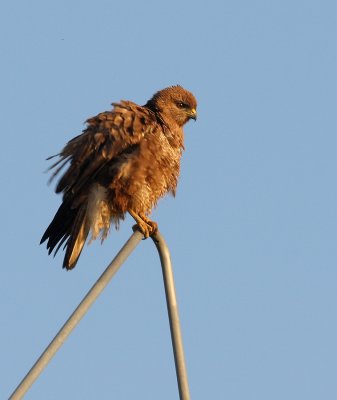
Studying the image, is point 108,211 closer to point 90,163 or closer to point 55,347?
point 90,163

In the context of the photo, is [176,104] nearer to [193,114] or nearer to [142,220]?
[193,114]

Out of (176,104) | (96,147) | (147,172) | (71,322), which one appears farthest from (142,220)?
(71,322)

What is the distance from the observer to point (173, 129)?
27.3 feet

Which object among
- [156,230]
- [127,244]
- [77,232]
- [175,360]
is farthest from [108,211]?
[175,360]

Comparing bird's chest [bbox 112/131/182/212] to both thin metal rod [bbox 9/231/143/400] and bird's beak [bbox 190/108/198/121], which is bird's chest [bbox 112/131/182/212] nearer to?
bird's beak [bbox 190/108/198/121]

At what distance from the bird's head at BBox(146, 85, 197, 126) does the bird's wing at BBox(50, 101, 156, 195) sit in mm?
738

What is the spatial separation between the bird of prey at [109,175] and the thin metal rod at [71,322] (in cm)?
252

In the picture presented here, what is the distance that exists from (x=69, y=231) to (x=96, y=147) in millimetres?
738

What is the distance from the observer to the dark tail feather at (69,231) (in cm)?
786

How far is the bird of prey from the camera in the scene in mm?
7754

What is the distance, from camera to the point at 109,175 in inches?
308

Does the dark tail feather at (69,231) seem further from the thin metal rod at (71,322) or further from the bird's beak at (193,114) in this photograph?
the thin metal rod at (71,322)

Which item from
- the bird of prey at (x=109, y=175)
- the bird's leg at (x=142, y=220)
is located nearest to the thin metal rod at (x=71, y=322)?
the bird's leg at (x=142, y=220)

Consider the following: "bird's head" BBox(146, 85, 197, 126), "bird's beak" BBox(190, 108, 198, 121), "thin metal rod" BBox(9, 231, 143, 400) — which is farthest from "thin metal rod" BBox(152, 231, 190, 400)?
"bird's beak" BBox(190, 108, 198, 121)
